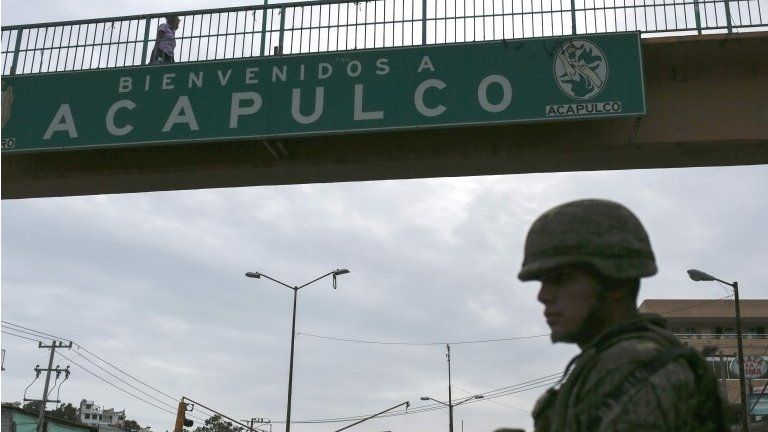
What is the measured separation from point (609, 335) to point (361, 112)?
7.66 m

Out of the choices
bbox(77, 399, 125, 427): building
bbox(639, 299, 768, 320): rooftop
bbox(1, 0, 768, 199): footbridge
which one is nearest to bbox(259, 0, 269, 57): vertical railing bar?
bbox(1, 0, 768, 199): footbridge

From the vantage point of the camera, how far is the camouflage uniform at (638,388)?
5.74ft

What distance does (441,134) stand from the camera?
9.98 m

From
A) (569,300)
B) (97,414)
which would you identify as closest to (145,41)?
(569,300)

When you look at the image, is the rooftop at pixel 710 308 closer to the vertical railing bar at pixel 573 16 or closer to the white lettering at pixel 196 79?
the vertical railing bar at pixel 573 16

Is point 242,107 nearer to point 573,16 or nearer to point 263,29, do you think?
point 263,29

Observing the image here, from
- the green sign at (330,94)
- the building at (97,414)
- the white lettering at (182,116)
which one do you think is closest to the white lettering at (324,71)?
the green sign at (330,94)

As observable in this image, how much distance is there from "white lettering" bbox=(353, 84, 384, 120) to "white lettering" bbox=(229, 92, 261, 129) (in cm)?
117

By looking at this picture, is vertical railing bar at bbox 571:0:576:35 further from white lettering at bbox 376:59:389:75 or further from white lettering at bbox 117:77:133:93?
white lettering at bbox 117:77:133:93

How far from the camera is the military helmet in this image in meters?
1.95

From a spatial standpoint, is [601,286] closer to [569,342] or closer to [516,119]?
[569,342]

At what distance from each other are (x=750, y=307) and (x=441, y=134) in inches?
2340

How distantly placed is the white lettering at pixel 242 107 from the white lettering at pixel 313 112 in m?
0.44

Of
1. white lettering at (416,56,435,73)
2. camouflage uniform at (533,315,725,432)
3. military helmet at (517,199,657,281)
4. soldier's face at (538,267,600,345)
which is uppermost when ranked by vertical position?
white lettering at (416,56,435,73)
